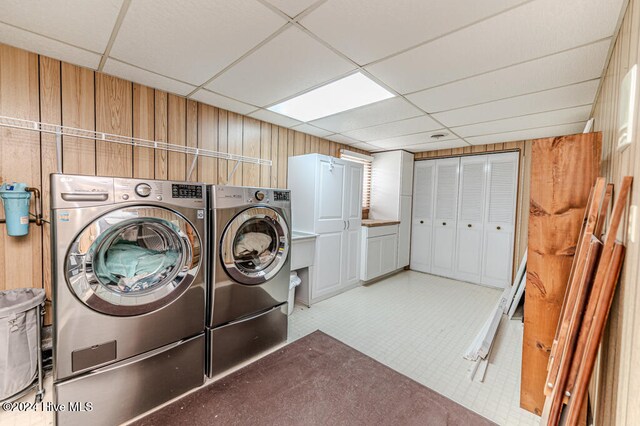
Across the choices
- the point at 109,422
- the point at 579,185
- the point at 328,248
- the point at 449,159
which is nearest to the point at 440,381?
the point at 579,185

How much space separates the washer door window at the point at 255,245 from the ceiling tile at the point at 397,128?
6.15 feet

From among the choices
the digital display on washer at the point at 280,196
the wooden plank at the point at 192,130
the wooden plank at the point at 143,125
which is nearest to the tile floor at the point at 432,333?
the digital display on washer at the point at 280,196

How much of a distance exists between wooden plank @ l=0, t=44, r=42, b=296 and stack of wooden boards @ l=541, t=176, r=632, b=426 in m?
3.12

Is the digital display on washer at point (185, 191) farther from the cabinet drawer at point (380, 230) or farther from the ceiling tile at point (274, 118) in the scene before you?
the cabinet drawer at point (380, 230)

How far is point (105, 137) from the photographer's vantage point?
2.11 meters

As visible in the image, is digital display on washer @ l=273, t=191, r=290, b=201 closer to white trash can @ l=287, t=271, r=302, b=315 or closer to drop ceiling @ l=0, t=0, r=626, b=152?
drop ceiling @ l=0, t=0, r=626, b=152

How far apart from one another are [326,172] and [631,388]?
2.89 meters

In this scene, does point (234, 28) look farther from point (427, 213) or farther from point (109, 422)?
point (427, 213)

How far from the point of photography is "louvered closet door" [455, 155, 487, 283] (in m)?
4.28

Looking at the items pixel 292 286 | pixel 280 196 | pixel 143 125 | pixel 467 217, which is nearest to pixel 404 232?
pixel 467 217

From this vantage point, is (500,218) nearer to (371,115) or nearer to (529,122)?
(529,122)

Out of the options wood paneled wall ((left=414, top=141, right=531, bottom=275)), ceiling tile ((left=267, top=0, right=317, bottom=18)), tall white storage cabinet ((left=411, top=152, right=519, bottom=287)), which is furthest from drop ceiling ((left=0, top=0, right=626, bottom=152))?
tall white storage cabinet ((left=411, top=152, right=519, bottom=287))

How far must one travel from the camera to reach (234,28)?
150 cm

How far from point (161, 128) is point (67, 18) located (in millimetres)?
1028
